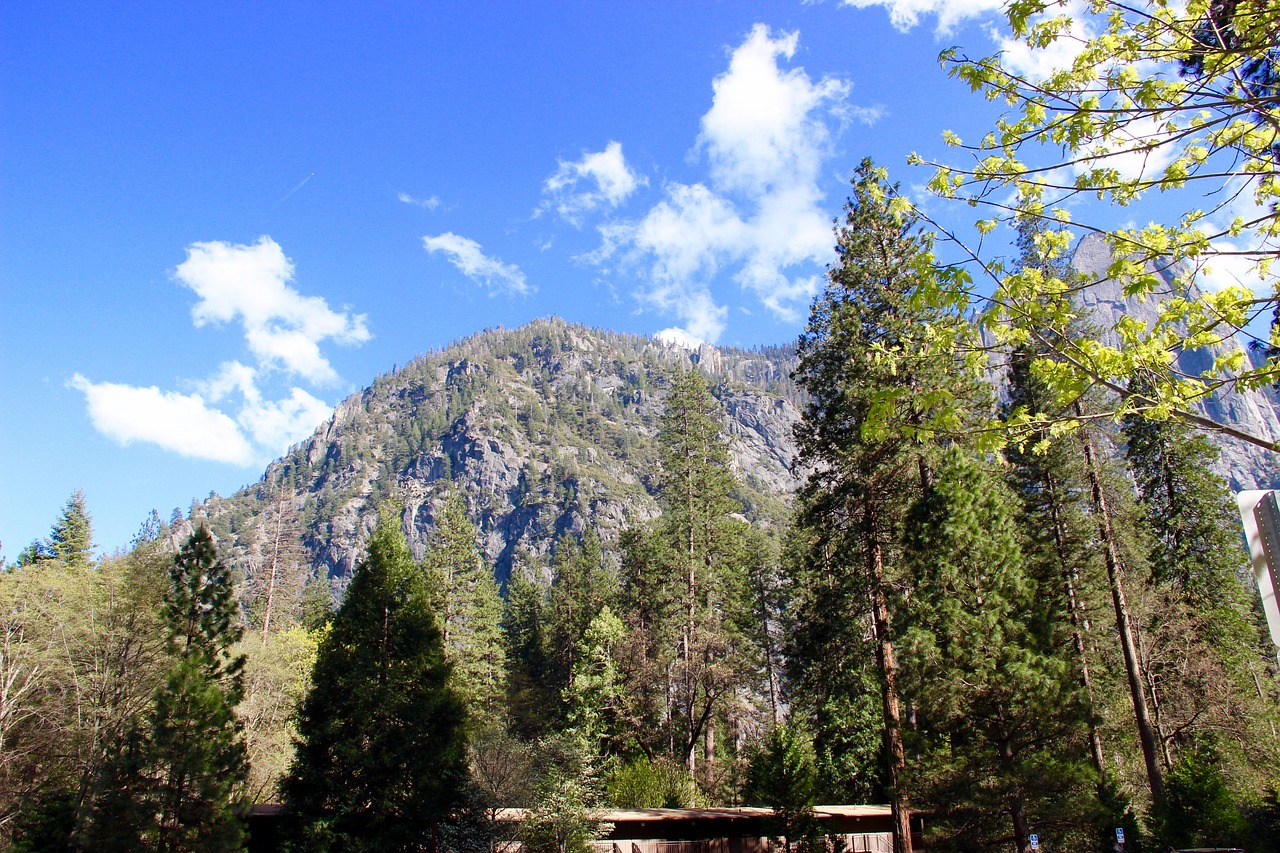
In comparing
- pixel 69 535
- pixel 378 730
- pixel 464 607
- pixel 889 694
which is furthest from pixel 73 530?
pixel 889 694

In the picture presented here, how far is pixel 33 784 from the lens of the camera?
21953 millimetres

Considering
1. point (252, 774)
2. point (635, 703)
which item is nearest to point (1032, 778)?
point (635, 703)

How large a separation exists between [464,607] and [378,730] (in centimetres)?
1886

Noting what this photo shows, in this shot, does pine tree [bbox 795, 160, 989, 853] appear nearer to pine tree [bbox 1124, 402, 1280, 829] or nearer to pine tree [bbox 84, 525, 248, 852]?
pine tree [bbox 1124, 402, 1280, 829]

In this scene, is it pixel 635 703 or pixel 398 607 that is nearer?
pixel 398 607

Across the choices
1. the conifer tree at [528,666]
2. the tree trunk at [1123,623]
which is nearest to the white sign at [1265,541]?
the tree trunk at [1123,623]

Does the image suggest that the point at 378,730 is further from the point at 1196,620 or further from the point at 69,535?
the point at 69,535

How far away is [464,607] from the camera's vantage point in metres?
38.0

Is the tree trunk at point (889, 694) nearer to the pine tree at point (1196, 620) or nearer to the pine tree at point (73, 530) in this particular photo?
the pine tree at point (1196, 620)

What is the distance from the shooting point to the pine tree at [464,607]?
3631cm

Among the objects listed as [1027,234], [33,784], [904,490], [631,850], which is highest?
[904,490]

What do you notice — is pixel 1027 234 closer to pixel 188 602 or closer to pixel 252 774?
pixel 188 602

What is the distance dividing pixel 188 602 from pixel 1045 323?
1979cm

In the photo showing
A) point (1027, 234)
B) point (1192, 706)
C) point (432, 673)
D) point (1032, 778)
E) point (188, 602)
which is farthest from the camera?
point (1192, 706)
